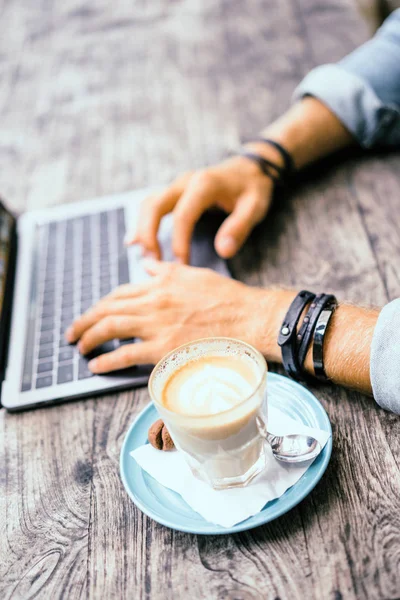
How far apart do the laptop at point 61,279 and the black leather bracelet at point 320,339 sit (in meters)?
0.23

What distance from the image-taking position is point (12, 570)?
0.63 m

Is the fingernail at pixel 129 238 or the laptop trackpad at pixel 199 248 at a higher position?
the fingernail at pixel 129 238

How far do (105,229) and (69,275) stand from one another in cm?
13

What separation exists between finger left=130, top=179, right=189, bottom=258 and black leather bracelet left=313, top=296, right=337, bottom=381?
0.36m

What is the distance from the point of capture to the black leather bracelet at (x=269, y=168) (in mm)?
1149

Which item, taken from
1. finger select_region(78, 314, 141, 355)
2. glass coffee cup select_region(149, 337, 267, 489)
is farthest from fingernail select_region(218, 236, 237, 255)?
glass coffee cup select_region(149, 337, 267, 489)

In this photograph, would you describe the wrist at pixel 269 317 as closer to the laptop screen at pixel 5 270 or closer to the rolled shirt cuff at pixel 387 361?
the rolled shirt cuff at pixel 387 361

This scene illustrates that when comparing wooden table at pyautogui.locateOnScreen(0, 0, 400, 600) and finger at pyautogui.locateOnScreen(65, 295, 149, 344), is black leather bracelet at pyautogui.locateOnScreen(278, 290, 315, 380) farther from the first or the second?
finger at pyautogui.locateOnScreen(65, 295, 149, 344)

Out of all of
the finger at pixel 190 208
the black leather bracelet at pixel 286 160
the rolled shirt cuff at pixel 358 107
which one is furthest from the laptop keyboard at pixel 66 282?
the rolled shirt cuff at pixel 358 107

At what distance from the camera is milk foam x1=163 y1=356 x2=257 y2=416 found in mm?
635

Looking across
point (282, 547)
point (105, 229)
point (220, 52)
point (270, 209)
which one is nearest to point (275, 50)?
point (220, 52)

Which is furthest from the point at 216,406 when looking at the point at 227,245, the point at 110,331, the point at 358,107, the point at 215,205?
the point at 358,107

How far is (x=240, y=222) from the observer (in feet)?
3.42

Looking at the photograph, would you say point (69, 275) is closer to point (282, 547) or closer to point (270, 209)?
point (270, 209)
